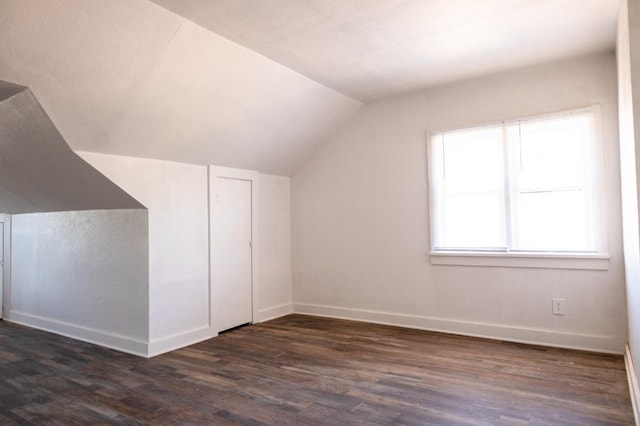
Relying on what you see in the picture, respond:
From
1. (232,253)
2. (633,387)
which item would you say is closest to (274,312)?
(232,253)

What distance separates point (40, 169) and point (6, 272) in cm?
270

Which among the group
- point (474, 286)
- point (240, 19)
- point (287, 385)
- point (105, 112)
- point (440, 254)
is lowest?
point (287, 385)

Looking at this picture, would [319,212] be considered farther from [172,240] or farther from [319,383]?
[319,383]

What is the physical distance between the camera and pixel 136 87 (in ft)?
10.6

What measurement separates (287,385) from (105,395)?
1.30 metres

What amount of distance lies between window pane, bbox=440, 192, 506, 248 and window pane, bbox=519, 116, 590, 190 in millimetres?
370

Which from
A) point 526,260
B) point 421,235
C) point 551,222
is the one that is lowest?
point 526,260

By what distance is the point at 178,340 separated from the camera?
4.17 m

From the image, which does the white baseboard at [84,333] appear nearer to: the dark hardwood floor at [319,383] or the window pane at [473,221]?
the dark hardwood floor at [319,383]

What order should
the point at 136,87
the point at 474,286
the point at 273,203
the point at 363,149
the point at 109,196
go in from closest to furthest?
the point at 136,87, the point at 109,196, the point at 474,286, the point at 363,149, the point at 273,203

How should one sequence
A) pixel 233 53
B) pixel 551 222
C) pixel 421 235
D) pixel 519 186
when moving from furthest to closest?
pixel 421 235 → pixel 519 186 → pixel 551 222 → pixel 233 53

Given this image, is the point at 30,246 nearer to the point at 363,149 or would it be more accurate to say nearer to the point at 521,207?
the point at 363,149

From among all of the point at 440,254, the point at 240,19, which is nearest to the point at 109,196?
the point at 240,19

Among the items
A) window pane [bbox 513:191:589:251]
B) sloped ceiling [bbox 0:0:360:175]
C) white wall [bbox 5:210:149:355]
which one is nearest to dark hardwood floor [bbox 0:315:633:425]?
white wall [bbox 5:210:149:355]
